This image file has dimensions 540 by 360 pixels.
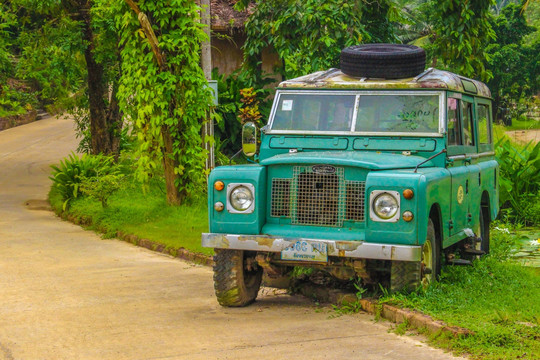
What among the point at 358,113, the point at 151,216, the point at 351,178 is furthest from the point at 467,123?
the point at 151,216

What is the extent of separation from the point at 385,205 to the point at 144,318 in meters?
2.43

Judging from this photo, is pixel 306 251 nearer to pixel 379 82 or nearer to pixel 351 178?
pixel 351 178

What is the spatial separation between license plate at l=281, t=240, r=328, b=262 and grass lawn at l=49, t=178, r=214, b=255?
155 inches

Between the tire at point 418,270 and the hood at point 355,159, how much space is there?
24.8 inches

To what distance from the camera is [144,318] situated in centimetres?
795

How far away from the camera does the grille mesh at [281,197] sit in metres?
8.12

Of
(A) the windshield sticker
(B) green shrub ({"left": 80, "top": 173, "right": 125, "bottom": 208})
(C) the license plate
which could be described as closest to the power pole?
(B) green shrub ({"left": 80, "top": 173, "right": 125, "bottom": 208})

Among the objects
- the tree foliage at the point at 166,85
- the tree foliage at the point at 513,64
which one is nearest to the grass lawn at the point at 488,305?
the tree foliage at the point at 166,85

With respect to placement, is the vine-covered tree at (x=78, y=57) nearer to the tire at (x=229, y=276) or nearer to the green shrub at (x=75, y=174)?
the green shrub at (x=75, y=174)

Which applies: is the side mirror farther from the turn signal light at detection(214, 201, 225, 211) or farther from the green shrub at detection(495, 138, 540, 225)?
the green shrub at detection(495, 138, 540, 225)

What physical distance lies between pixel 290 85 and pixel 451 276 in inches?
104

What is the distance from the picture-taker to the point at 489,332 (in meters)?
6.70

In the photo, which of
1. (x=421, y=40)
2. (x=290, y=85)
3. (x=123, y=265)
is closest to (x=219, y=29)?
(x=123, y=265)

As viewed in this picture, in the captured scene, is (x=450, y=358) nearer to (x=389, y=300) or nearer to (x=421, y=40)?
(x=389, y=300)
